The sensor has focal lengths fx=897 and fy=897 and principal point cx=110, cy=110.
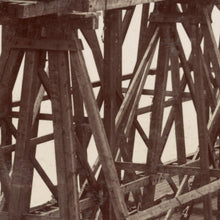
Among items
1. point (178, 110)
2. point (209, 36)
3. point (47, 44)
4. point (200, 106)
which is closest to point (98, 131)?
point (47, 44)

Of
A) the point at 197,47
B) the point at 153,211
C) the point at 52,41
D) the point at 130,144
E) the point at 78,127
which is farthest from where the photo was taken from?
the point at 130,144

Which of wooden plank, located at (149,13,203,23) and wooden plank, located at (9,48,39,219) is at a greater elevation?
wooden plank, located at (149,13,203,23)

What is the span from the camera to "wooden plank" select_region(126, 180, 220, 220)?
1003 cm

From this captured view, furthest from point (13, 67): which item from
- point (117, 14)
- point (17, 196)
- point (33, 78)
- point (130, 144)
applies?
point (130, 144)

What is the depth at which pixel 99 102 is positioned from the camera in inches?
477

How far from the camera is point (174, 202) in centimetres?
1070

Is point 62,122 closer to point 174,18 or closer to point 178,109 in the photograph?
point 174,18

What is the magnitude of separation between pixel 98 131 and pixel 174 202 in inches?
77.4

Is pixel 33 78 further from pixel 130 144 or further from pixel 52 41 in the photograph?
pixel 130 144

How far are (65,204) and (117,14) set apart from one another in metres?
2.78

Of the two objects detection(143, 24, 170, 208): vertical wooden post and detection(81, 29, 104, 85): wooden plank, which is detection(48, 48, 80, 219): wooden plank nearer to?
detection(81, 29, 104, 85): wooden plank

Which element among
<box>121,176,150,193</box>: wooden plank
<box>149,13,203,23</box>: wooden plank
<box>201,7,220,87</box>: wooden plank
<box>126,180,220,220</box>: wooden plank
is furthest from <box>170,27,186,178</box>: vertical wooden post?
<box>126,180,220,220</box>: wooden plank

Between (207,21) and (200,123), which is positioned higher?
(207,21)

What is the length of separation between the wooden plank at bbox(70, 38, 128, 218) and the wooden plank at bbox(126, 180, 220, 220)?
0.25 meters
